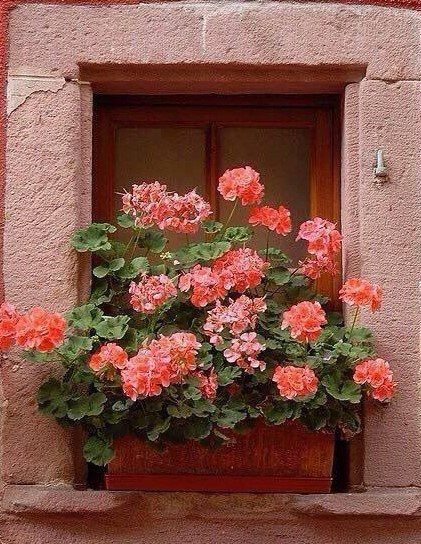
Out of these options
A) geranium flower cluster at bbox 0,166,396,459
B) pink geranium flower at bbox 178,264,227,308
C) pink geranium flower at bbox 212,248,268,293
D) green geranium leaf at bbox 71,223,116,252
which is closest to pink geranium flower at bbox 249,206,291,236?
geranium flower cluster at bbox 0,166,396,459

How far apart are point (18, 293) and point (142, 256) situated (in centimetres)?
39

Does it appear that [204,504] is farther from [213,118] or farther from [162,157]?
[213,118]

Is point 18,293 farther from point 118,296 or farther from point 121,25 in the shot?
point 121,25

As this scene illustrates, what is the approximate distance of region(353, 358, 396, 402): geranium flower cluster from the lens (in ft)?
8.91

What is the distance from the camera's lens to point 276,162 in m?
3.21

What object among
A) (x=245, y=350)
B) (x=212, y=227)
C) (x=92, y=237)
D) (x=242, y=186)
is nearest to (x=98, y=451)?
(x=245, y=350)

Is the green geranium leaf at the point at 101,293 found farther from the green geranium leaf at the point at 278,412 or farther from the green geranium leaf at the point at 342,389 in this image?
the green geranium leaf at the point at 342,389

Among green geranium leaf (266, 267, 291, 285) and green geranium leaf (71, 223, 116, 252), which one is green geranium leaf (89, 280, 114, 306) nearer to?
green geranium leaf (71, 223, 116, 252)

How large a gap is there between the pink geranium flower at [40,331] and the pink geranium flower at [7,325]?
45 mm

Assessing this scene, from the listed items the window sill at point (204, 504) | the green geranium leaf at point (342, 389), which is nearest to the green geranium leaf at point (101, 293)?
the window sill at point (204, 504)

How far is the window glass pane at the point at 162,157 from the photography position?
125 inches

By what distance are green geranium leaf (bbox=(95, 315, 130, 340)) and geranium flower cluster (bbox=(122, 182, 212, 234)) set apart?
0.92ft

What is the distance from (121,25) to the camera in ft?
9.95

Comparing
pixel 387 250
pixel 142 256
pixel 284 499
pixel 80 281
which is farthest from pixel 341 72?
pixel 284 499
